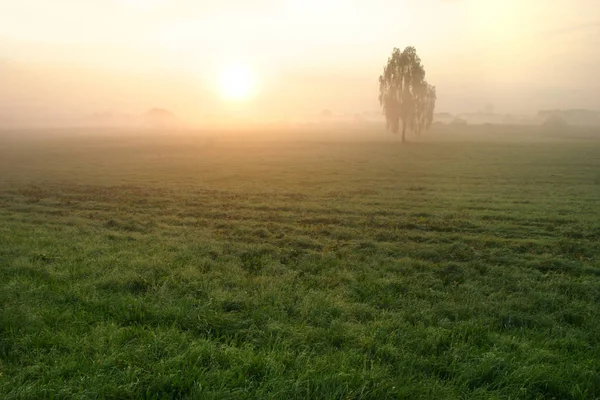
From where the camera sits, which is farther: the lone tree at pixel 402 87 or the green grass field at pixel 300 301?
the lone tree at pixel 402 87

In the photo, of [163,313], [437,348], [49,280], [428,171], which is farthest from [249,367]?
[428,171]

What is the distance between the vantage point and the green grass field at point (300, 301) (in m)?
4.70

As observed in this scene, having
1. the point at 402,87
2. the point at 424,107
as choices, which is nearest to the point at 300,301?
the point at 402,87

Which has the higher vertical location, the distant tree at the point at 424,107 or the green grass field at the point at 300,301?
the distant tree at the point at 424,107

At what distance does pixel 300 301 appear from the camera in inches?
281

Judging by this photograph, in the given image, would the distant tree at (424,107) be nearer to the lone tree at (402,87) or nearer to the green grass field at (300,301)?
the lone tree at (402,87)

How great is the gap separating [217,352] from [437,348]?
3.39 m

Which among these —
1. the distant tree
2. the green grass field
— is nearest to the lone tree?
the distant tree

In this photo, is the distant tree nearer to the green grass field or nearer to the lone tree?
the lone tree

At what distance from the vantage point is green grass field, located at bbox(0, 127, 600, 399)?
4.70m

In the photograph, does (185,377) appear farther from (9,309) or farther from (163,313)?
(9,309)

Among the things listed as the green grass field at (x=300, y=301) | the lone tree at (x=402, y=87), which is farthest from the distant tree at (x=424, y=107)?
the green grass field at (x=300, y=301)

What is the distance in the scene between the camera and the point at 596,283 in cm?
829

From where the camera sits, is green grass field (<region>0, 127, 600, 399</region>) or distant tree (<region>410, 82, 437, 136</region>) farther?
distant tree (<region>410, 82, 437, 136</region>)
